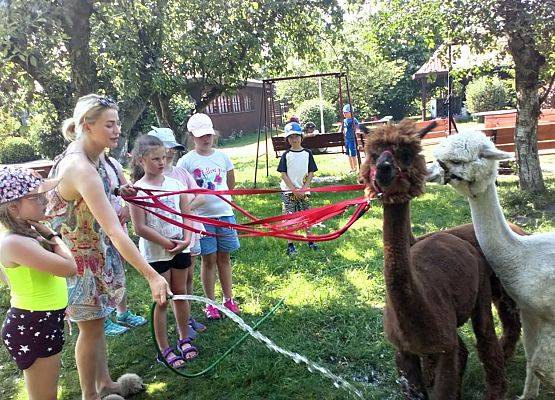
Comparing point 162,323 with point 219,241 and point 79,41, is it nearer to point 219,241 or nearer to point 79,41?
point 219,241

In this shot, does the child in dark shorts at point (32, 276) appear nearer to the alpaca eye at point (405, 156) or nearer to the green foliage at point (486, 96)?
the alpaca eye at point (405, 156)

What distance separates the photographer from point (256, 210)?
8.48 metres

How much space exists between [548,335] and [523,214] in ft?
15.3

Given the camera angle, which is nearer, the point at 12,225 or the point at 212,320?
the point at 12,225

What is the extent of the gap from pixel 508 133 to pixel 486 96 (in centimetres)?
1586

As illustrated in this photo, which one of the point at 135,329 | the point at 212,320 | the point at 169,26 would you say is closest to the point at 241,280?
the point at 212,320

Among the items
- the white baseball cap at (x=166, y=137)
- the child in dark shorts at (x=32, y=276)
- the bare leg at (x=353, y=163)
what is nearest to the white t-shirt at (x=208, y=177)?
the white baseball cap at (x=166, y=137)

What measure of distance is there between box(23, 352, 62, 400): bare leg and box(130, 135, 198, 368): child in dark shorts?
0.99 meters

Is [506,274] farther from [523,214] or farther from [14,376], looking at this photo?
[523,214]

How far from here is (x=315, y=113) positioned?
24.1 m

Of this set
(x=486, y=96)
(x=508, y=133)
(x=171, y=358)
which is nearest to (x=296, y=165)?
(x=171, y=358)

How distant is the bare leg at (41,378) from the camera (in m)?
2.58

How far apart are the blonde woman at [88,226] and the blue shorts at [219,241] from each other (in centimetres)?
113

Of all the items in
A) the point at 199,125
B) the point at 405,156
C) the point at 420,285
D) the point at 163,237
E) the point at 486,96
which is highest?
the point at 486,96
